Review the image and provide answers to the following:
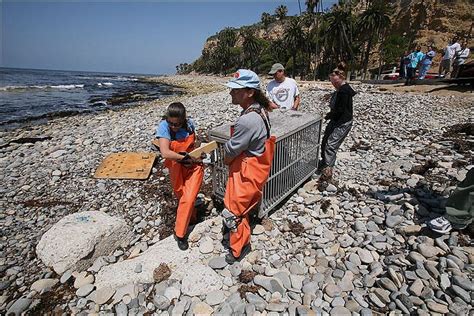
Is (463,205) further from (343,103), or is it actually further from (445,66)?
(445,66)

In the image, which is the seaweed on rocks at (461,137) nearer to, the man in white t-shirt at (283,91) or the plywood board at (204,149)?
the man in white t-shirt at (283,91)

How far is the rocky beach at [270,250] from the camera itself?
2.85 meters

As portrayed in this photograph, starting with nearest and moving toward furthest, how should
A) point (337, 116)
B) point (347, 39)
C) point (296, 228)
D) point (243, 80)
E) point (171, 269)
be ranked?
point (243, 80), point (171, 269), point (296, 228), point (337, 116), point (347, 39)

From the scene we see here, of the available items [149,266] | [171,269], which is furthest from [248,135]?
[149,266]

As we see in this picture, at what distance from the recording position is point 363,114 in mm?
10297

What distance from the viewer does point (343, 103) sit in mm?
5004

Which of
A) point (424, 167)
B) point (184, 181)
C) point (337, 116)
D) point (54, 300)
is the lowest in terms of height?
point (54, 300)

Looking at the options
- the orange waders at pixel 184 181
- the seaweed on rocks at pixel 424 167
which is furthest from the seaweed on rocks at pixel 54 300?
the seaweed on rocks at pixel 424 167

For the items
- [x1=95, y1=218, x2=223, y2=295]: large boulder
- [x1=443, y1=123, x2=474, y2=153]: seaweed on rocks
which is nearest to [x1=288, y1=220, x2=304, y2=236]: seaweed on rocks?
[x1=95, y1=218, x2=223, y2=295]: large boulder

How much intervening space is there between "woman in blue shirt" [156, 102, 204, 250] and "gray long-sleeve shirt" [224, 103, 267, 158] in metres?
0.78

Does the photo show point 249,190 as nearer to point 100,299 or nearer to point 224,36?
point 100,299

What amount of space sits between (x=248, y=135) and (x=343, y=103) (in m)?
2.94

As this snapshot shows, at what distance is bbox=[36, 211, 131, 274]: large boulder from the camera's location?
3.56 meters

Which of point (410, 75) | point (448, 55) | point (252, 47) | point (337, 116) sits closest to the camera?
point (337, 116)
